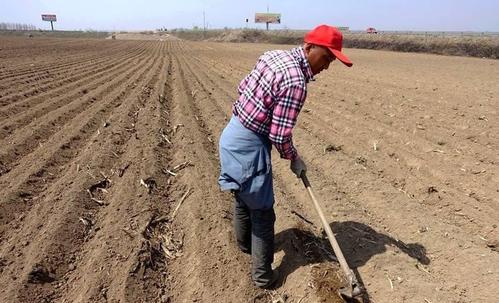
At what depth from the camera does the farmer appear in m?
2.88

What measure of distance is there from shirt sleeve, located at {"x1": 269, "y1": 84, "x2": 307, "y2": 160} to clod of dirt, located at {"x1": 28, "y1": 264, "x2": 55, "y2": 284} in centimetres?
206

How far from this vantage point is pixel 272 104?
2961mm

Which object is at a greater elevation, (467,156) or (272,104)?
(272,104)

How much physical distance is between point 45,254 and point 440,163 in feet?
16.8

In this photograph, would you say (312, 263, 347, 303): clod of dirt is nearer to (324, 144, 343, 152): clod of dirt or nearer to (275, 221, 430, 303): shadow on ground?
(275, 221, 430, 303): shadow on ground

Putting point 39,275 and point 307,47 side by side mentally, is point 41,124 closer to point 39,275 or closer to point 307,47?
point 39,275

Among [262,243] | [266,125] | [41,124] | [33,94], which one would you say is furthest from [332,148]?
[33,94]

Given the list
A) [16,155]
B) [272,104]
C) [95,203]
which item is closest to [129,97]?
[16,155]

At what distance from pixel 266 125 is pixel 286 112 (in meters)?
0.25

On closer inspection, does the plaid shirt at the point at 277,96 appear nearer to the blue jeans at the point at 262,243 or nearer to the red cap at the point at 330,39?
the red cap at the point at 330,39

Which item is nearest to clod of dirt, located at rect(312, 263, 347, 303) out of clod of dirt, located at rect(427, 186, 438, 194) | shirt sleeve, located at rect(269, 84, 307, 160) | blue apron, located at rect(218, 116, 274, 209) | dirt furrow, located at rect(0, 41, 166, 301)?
blue apron, located at rect(218, 116, 274, 209)

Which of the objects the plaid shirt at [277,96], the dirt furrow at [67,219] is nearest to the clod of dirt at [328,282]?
the plaid shirt at [277,96]

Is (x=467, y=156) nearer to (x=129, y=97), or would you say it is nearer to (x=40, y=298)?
(x=40, y=298)

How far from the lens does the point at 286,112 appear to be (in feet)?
9.46
